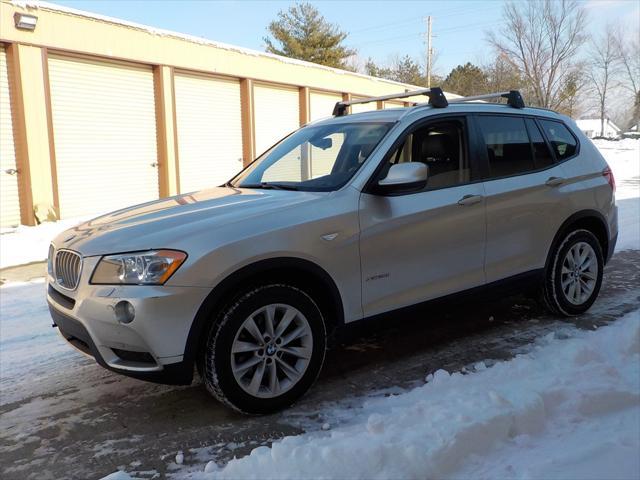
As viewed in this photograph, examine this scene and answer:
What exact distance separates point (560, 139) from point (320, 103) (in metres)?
16.5

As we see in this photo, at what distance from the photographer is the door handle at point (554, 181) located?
15.8 feet

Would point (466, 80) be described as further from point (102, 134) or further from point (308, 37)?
point (102, 134)

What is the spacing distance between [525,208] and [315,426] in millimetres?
2443

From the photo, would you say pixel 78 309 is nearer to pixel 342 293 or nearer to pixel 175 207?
pixel 175 207

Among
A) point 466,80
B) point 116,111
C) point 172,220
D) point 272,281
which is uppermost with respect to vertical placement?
point 466,80

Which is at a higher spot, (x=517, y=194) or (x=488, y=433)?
(x=517, y=194)

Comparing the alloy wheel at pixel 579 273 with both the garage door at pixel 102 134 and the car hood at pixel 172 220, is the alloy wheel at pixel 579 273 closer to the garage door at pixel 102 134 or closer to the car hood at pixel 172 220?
the car hood at pixel 172 220

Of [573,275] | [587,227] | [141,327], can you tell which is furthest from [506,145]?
[141,327]

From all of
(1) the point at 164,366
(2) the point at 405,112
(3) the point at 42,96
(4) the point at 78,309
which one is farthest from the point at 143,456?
(3) the point at 42,96

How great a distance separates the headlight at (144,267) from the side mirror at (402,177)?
1.36 metres

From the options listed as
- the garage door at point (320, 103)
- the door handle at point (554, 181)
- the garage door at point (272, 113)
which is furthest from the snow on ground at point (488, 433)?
the garage door at point (320, 103)

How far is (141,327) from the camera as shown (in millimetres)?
3018

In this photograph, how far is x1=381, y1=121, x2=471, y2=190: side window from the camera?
13.7ft

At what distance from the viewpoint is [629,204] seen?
12781 mm
